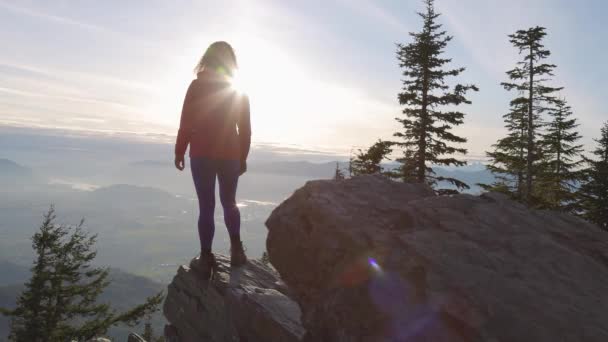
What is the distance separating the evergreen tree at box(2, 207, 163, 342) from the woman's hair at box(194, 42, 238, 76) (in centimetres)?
1732

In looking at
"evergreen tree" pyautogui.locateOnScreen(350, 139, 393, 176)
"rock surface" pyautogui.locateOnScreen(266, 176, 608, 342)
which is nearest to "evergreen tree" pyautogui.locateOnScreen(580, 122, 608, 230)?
"evergreen tree" pyautogui.locateOnScreen(350, 139, 393, 176)

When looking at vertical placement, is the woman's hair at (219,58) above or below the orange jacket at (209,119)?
above

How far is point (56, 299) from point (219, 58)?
2289 centimetres

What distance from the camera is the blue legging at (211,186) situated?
5949 mm

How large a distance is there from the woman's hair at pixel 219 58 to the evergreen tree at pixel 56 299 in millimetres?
17320

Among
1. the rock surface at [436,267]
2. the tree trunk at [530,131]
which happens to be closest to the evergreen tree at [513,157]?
the tree trunk at [530,131]

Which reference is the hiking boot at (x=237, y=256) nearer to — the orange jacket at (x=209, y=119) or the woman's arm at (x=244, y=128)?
the woman's arm at (x=244, y=128)

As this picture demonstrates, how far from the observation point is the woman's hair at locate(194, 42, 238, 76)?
5.89 m

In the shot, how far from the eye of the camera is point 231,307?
20.4ft

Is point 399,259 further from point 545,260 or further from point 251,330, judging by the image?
point 251,330

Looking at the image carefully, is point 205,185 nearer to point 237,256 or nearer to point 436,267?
point 237,256

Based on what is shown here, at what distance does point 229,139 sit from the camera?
19.8 feet

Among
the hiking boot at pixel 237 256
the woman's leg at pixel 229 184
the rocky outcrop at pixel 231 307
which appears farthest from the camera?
the hiking boot at pixel 237 256

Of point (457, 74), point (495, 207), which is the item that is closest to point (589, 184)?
point (457, 74)
